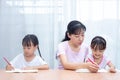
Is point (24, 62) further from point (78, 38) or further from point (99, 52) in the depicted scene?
point (99, 52)

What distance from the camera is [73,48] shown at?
210 centimetres

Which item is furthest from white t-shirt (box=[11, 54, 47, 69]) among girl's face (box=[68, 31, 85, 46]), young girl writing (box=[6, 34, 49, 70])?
girl's face (box=[68, 31, 85, 46])

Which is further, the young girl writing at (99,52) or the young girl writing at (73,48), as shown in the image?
the young girl writing at (73,48)

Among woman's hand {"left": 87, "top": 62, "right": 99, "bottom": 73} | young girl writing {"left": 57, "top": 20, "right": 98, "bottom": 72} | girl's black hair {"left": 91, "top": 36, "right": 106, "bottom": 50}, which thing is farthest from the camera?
young girl writing {"left": 57, "top": 20, "right": 98, "bottom": 72}

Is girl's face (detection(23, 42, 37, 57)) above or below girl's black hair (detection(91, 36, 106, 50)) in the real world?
below

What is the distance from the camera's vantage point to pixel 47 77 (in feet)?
4.78

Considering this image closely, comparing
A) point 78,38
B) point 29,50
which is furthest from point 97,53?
point 29,50

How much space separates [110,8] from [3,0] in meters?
1.10

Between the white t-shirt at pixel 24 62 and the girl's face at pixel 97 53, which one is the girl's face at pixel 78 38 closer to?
the girl's face at pixel 97 53

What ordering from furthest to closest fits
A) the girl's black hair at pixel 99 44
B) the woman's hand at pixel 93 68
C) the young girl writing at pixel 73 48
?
1. the young girl writing at pixel 73 48
2. the girl's black hair at pixel 99 44
3. the woman's hand at pixel 93 68

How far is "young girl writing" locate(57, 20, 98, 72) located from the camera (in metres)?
1.96

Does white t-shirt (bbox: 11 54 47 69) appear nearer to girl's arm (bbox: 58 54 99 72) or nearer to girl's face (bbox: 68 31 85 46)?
girl's arm (bbox: 58 54 99 72)

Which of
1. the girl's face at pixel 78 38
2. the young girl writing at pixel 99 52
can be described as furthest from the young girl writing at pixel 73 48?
the young girl writing at pixel 99 52

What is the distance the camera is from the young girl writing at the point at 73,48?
6.44 ft
